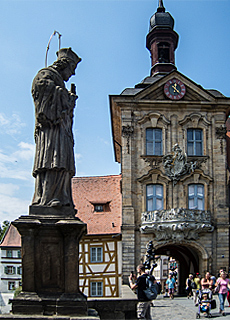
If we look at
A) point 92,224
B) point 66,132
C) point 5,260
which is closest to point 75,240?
point 66,132

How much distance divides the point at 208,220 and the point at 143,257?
418cm

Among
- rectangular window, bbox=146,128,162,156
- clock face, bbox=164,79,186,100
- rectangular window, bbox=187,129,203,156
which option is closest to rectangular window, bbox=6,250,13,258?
rectangular window, bbox=146,128,162,156

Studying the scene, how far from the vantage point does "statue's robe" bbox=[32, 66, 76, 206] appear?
8648 millimetres

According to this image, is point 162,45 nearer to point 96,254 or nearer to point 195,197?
point 195,197

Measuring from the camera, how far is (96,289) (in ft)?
92.9

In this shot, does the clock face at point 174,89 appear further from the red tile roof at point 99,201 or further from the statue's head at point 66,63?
the statue's head at point 66,63

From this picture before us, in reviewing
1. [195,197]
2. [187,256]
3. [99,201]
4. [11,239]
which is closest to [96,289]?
[99,201]

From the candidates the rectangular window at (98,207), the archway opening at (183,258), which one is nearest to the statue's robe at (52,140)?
the archway opening at (183,258)

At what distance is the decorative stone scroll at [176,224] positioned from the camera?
2666 cm

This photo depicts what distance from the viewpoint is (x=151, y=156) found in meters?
28.2

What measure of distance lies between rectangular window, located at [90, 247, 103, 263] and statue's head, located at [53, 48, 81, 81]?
65.8 feet

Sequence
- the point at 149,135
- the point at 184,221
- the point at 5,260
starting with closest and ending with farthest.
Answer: the point at 184,221
the point at 149,135
the point at 5,260

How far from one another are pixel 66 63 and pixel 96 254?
67.0 ft

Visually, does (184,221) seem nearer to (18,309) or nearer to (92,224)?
(92,224)
